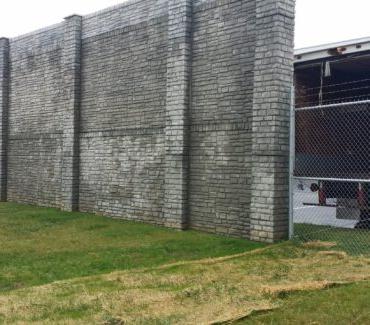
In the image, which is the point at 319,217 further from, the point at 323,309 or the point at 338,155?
the point at 323,309

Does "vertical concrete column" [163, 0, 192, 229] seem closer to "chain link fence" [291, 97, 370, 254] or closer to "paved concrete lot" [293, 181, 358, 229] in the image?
"chain link fence" [291, 97, 370, 254]

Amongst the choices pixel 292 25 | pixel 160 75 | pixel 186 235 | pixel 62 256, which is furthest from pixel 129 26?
pixel 62 256

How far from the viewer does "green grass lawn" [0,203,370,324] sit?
15.9 ft

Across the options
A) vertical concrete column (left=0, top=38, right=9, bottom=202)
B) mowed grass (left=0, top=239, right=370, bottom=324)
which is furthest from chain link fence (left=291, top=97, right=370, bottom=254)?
vertical concrete column (left=0, top=38, right=9, bottom=202)

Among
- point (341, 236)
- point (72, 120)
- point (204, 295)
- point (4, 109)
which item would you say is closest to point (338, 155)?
point (341, 236)

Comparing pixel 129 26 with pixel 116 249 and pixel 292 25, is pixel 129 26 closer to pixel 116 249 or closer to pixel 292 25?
pixel 292 25

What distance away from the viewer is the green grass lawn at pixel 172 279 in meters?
4.85

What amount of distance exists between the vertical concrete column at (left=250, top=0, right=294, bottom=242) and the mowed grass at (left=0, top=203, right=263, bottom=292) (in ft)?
1.90

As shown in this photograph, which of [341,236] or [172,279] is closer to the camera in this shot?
[172,279]

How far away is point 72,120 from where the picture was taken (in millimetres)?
13445

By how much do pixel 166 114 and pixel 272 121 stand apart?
274 cm

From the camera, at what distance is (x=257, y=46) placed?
9094 millimetres

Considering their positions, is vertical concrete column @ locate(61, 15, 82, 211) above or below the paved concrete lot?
Result: above

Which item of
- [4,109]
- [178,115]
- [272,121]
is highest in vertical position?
[4,109]
